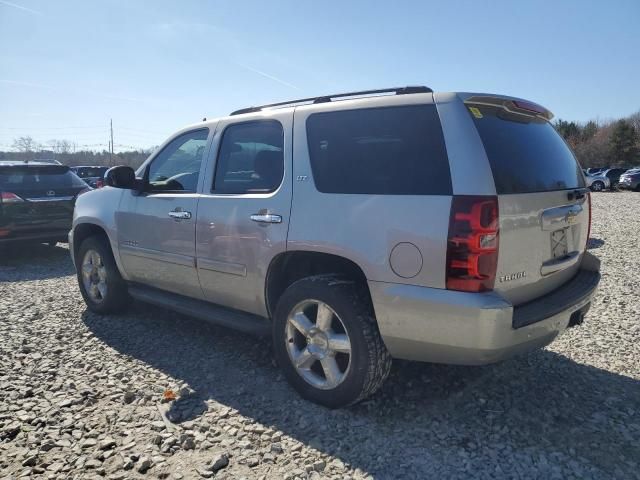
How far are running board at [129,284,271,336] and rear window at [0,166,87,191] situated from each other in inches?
187

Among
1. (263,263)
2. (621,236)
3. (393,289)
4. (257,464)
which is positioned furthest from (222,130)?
(621,236)

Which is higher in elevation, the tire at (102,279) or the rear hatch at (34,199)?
the rear hatch at (34,199)

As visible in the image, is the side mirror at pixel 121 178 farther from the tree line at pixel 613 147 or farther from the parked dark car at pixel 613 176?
the tree line at pixel 613 147

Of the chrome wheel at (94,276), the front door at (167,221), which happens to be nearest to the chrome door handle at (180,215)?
the front door at (167,221)

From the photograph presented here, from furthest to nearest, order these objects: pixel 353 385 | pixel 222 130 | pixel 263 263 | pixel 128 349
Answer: pixel 128 349 < pixel 222 130 < pixel 263 263 < pixel 353 385

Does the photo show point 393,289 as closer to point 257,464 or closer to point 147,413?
point 257,464

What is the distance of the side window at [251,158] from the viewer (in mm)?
3309

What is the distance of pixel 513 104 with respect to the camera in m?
2.85

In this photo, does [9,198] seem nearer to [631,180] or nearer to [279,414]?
[279,414]

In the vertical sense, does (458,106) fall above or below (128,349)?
above

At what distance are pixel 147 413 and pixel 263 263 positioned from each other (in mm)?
1204

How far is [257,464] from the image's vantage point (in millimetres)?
2496

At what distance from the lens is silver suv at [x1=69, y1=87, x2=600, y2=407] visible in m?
2.46

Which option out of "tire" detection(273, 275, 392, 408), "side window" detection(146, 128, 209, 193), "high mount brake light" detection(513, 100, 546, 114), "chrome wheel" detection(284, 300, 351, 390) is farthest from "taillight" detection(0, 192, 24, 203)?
"high mount brake light" detection(513, 100, 546, 114)
